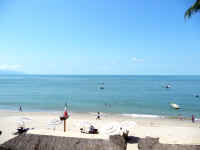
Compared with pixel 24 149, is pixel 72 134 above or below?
above

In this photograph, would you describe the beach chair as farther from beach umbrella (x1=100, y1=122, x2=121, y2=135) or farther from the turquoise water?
the turquoise water

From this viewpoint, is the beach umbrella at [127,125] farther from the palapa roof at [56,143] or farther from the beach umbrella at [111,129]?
the palapa roof at [56,143]

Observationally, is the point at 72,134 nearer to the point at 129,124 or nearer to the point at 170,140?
the point at 170,140

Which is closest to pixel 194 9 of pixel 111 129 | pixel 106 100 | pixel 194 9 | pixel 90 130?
pixel 194 9

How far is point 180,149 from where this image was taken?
7273 mm

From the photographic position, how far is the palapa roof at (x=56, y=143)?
7.55 meters

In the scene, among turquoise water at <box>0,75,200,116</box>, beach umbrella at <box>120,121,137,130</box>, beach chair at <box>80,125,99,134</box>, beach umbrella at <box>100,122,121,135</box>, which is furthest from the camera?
turquoise water at <box>0,75,200,116</box>

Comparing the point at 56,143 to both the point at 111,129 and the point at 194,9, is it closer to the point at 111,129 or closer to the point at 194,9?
the point at 111,129

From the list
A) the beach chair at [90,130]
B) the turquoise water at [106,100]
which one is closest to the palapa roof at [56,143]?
the beach chair at [90,130]

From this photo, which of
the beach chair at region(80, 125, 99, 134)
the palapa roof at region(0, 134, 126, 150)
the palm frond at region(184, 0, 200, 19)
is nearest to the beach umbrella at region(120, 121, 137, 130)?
the beach chair at region(80, 125, 99, 134)

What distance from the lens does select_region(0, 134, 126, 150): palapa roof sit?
24.8 ft

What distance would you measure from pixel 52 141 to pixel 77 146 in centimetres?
112

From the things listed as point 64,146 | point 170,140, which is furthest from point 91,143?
point 170,140

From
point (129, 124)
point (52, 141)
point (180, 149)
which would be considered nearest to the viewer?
point (180, 149)
